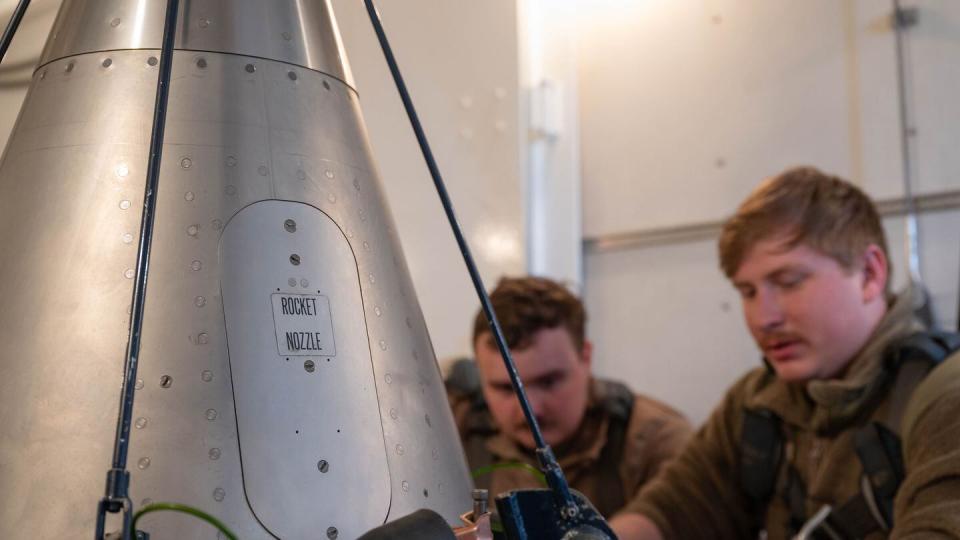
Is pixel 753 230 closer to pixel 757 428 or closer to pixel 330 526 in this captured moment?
pixel 757 428

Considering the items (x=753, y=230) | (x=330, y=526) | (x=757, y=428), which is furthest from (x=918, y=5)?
(x=330, y=526)

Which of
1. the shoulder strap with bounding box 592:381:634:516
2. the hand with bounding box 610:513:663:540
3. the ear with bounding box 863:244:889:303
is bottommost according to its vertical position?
the hand with bounding box 610:513:663:540

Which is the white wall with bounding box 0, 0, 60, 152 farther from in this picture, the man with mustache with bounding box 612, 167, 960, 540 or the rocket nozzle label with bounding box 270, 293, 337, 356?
the man with mustache with bounding box 612, 167, 960, 540

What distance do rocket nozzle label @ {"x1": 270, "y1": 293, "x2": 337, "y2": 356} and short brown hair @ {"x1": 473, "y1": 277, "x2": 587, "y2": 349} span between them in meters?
0.84

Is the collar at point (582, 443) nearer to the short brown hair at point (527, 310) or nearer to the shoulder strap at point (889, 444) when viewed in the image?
the short brown hair at point (527, 310)

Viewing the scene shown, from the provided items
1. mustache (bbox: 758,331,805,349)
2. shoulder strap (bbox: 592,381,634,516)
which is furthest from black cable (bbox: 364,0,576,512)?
shoulder strap (bbox: 592,381,634,516)

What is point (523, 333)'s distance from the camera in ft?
4.81

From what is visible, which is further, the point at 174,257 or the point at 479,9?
the point at 479,9

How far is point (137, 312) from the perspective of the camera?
1.59 feet

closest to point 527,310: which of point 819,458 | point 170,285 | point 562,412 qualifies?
point 562,412

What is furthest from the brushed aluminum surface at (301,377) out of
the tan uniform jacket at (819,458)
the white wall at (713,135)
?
the white wall at (713,135)

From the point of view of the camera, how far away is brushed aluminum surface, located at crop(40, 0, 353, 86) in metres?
0.63

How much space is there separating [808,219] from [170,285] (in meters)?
0.86

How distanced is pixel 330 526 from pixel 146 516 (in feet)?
0.32
